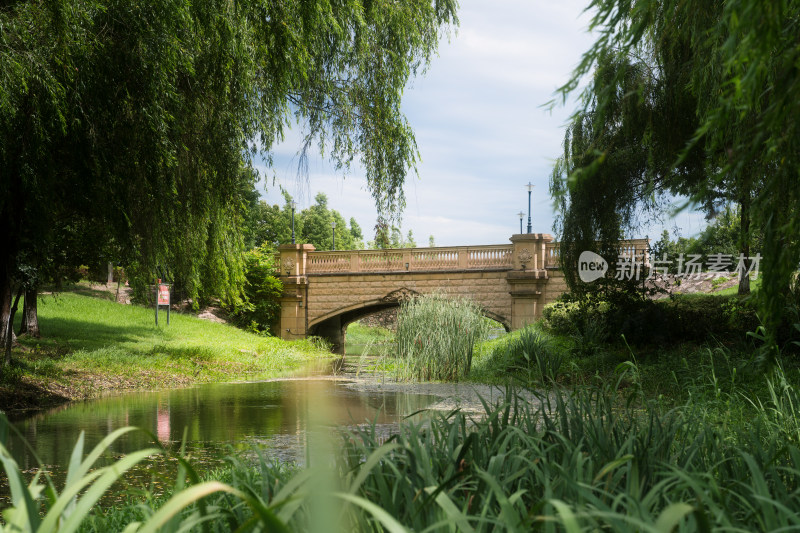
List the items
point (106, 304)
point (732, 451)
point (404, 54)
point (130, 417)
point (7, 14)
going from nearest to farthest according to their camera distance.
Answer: point (732, 451) → point (7, 14) → point (130, 417) → point (404, 54) → point (106, 304)

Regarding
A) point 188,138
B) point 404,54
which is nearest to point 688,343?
point 404,54

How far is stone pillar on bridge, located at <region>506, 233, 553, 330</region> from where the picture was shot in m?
21.4

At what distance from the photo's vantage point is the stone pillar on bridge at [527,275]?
70.1ft

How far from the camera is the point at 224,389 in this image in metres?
11.0

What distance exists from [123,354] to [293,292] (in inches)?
441

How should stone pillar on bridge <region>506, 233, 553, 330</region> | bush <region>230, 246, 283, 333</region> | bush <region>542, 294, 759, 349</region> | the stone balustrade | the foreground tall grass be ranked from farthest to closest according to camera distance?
1. bush <region>230, 246, 283, 333</region>
2. stone pillar on bridge <region>506, 233, 553, 330</region>
3. the stone balustrade
4. bush <region>542, 294, 759, 349</region>
5. the foreground tall grass

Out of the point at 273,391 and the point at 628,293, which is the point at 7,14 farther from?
the point at 628,293

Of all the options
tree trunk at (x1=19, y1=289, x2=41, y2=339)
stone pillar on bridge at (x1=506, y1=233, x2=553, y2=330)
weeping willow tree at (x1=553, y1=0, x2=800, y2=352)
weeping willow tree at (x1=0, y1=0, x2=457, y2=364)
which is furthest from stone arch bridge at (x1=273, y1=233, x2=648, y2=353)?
weeping willow tree at (x1=553, y1=0, x2=800, y2=352)

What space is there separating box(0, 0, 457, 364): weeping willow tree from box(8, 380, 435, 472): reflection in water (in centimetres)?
182

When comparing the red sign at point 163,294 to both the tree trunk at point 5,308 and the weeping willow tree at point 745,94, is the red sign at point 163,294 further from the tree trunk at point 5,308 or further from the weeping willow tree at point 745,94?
the weeping willow tree at point 745,94

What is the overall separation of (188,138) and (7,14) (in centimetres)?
223

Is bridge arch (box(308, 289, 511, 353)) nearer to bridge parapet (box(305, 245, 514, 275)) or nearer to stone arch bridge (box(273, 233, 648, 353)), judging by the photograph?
stone arch bridge (box(273, 233, 648, 353))

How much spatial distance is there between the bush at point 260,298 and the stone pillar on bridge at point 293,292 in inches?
11.1

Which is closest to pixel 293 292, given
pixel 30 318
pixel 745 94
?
pixel 30 318
